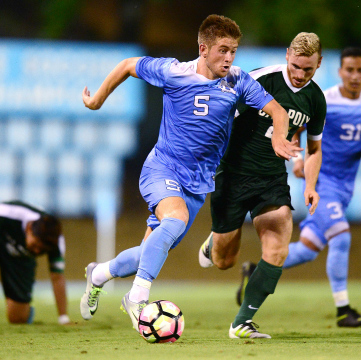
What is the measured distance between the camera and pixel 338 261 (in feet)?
22.7

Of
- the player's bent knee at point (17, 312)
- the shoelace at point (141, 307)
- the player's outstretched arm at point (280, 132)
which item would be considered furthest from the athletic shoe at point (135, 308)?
the player's bent knee at point (17, 312)

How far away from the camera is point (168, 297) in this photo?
1003 centimetres

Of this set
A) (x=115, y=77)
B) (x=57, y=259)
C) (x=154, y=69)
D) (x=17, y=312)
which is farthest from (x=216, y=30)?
(x=17, y=312)

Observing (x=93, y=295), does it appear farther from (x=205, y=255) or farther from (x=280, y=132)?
(x=280, y=132)

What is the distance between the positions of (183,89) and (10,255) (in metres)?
3.67

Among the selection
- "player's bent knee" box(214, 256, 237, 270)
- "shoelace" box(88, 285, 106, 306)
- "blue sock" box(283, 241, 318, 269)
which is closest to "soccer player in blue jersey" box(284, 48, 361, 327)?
"blue sock" box(283, 241, 318, 269)

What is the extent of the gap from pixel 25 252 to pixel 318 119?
12.3 ft

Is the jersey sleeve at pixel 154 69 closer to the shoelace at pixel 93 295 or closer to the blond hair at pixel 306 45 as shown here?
the blond hair at pixel 306 45

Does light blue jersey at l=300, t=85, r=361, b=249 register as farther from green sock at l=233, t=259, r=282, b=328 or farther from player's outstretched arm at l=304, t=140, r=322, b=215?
green sock at l=233, t=259, r=282, b=328

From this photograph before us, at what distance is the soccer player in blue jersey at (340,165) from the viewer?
6.83 m

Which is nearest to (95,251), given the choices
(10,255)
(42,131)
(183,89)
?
(42,131)

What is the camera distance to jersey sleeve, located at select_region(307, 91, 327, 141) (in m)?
5.36

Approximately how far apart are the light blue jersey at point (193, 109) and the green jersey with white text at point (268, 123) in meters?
0.33

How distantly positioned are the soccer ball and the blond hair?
205 cm
